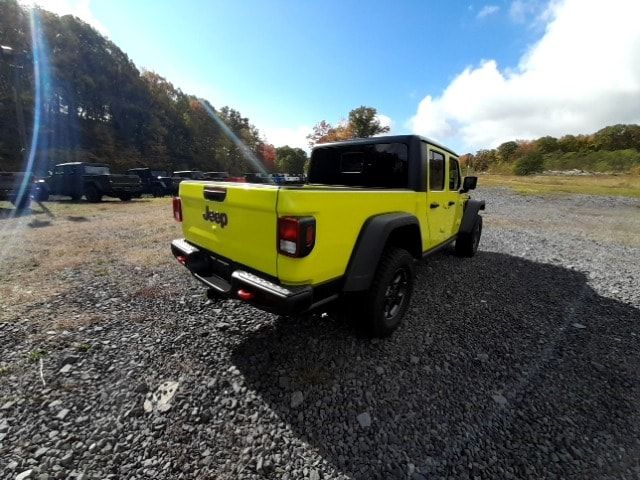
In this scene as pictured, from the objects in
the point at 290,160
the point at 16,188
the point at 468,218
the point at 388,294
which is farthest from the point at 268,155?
the point at 388,294

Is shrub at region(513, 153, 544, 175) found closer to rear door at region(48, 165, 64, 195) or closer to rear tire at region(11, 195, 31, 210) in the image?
rear door at region(48, 165, 64, 195)

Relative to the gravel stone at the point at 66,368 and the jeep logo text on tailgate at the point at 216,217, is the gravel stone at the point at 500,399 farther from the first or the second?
the gravel stone at the point at 66,368

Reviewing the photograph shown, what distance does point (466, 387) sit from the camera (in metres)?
2.42

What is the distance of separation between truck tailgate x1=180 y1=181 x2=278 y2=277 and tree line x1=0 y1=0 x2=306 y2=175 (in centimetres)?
2806

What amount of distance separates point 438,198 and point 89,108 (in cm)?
4477

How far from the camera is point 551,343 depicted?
9.94 feet

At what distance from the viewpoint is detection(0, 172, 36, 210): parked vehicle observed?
11547mm

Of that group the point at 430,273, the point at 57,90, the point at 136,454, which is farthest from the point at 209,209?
the point at 57,90

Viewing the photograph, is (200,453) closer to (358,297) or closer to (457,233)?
(358,297)

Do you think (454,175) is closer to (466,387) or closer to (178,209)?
(466,387)

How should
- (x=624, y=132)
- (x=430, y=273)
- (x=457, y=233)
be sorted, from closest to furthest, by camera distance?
(x=430, y=273) → (x=457, y=233) → (x=624, y=132)

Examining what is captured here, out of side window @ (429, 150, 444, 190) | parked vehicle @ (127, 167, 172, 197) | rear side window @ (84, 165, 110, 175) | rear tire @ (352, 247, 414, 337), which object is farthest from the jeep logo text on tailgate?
parked vehicle @ (127, 167, 172, 197)

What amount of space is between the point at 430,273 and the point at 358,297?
2.59m

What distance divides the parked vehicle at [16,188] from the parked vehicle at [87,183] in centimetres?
182
